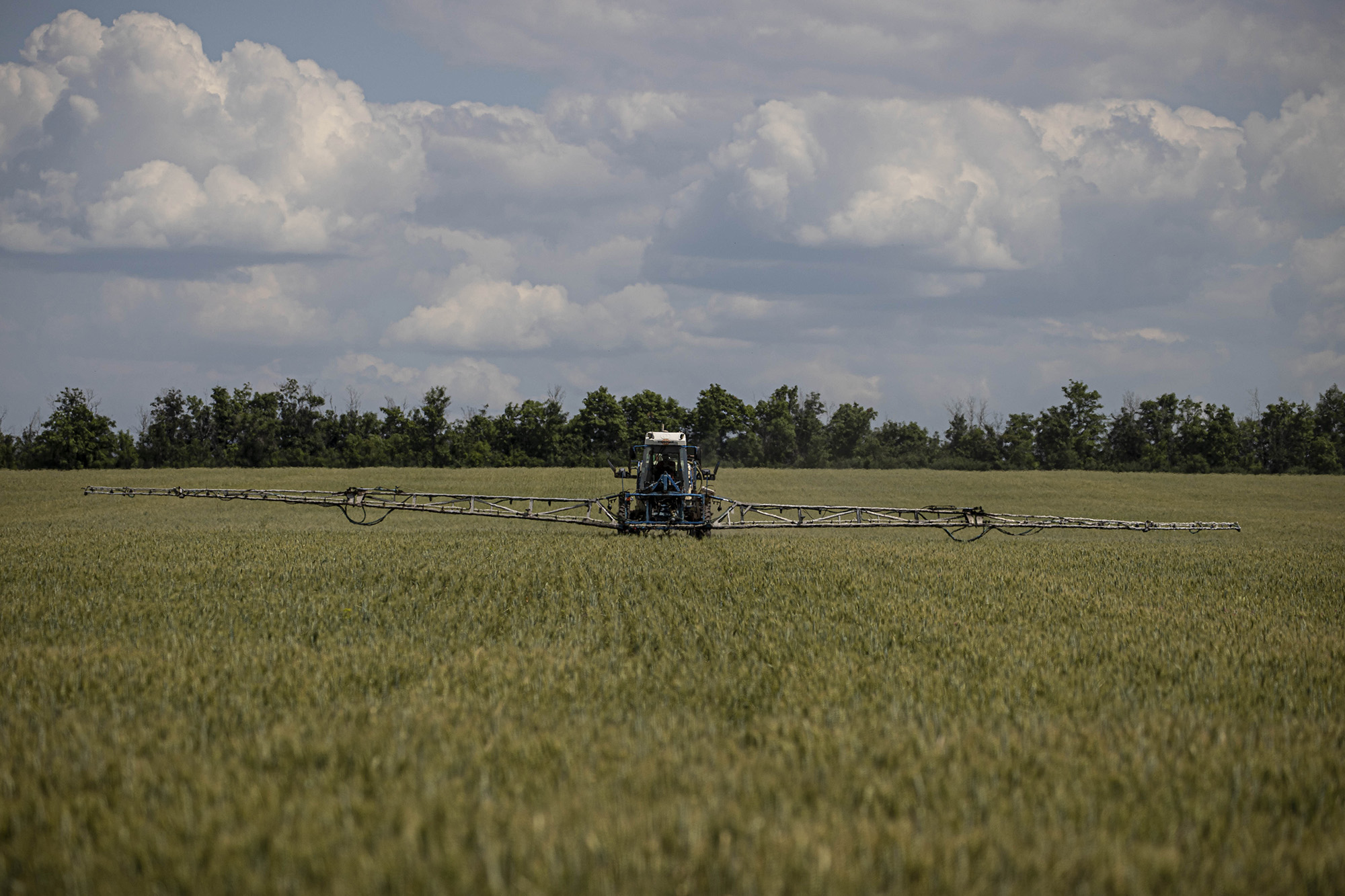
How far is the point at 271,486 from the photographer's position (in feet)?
167

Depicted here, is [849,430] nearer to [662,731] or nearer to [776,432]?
[776,432]

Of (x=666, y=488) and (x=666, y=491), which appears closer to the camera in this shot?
(x=666, y=488)

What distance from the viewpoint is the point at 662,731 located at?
6.25m

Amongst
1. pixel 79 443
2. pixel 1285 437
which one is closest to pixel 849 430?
pixel 1285 437

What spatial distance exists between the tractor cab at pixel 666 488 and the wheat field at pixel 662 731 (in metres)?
5.75

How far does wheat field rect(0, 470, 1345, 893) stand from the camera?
4.17m

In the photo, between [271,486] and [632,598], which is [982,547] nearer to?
[632,598]

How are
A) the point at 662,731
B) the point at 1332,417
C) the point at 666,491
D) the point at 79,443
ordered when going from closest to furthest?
the point at 662,731 < the point at 666,491 < the point at 79,443 < the point at 1332,417

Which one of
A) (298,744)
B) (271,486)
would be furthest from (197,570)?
(271,486)

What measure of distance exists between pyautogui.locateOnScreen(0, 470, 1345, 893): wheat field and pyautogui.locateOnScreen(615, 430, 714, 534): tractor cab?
18.9 ft

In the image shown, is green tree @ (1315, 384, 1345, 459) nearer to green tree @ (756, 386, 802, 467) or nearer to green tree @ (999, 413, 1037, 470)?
green tree @ (999, 413, 1037, 470)

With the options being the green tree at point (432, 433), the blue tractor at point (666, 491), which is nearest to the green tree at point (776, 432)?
the green tree at point (432, 433)

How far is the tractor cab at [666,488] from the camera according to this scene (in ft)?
72.2

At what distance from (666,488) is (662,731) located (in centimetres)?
1597
